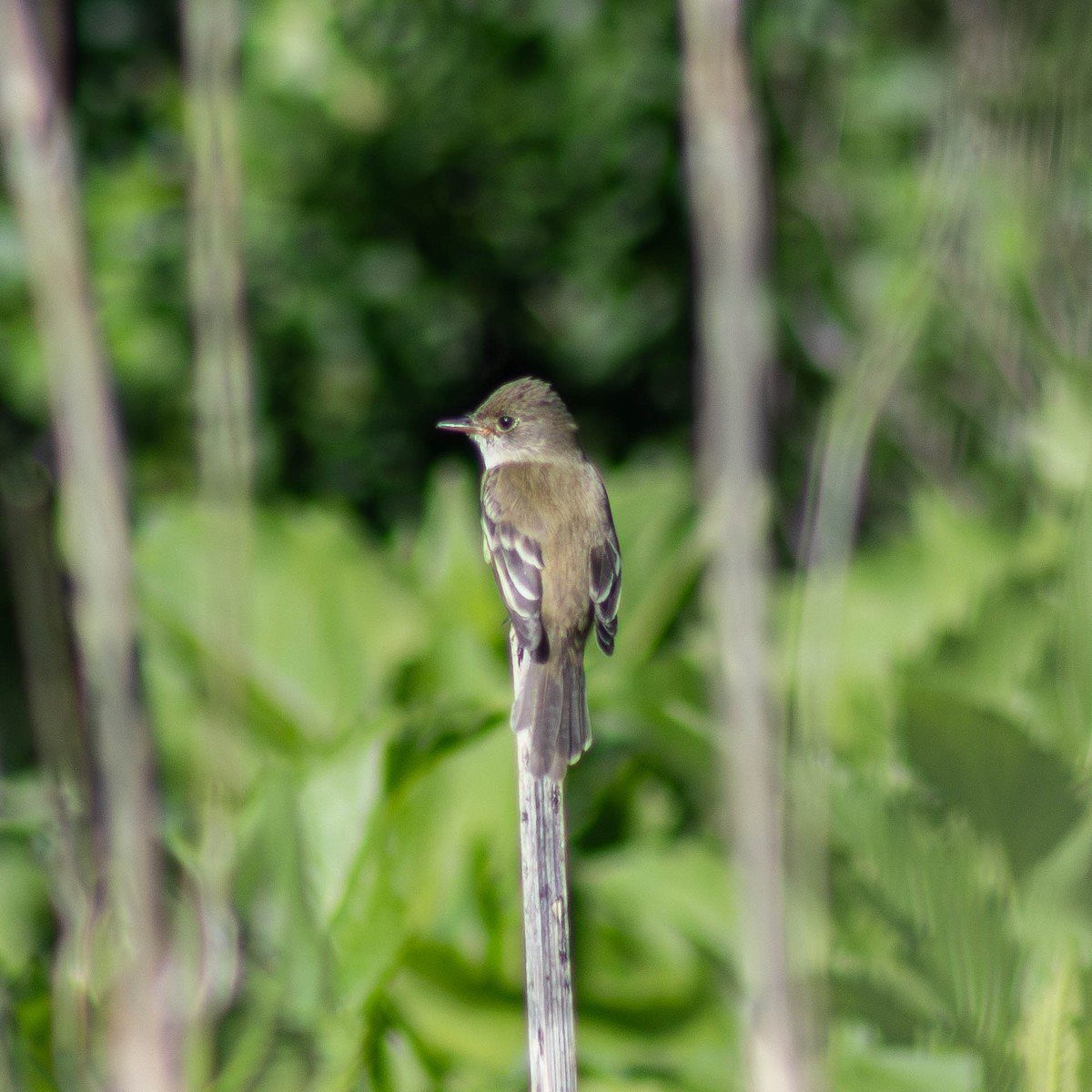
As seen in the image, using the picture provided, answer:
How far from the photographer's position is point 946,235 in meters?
1.04

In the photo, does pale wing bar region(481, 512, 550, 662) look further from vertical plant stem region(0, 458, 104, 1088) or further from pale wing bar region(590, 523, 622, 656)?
vertical plant stem region(0, 458, 104, 1088)

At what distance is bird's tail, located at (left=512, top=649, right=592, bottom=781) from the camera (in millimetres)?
978

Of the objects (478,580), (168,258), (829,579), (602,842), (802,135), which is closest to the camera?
(829,579)

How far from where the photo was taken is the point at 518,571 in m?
1.35

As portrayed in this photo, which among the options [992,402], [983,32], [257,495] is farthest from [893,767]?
[257,495]

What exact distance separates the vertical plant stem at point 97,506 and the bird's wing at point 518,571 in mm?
594

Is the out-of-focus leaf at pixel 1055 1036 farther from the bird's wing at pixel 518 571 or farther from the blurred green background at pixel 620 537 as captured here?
the bird's wing at pixel 518 571

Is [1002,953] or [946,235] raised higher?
Result: [946,235]

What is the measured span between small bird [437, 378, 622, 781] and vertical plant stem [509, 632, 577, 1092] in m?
0.12

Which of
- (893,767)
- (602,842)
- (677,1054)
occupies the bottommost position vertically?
(677,1054)

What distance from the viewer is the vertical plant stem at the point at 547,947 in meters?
0.86

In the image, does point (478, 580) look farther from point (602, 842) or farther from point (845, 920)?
point (845, 920)

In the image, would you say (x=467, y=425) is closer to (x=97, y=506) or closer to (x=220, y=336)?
(x=220, y=336)

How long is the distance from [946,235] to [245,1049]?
0.92 meters
